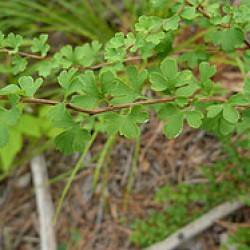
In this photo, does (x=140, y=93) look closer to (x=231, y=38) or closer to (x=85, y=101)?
(x=85, y=101)

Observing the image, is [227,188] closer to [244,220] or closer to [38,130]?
[244,220]

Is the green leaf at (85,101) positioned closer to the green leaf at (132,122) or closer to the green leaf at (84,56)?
the green leaf at (132,122)

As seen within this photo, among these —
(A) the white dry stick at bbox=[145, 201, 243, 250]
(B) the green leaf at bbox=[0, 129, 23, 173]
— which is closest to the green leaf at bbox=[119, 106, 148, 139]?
(A) the white dry stick at bbox=[145, 201, 243, 250]

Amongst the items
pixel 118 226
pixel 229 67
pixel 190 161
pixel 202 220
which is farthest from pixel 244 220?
pixel 229 67

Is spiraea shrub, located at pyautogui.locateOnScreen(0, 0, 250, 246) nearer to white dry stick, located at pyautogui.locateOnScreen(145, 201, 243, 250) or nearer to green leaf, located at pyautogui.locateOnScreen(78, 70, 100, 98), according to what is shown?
green leaf, located at pyautogui.locateOnScreen(78, 70, 100, 98)

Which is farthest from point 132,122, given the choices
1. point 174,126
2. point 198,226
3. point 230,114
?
point 198,226

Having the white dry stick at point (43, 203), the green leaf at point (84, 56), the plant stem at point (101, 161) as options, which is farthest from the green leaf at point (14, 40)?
the white dry stick at point (43, 203)
